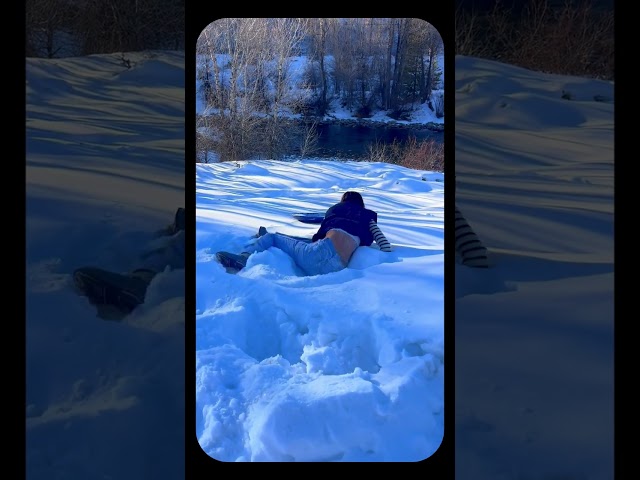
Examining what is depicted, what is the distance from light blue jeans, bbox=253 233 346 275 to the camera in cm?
310

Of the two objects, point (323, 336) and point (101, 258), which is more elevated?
point (101, 258)

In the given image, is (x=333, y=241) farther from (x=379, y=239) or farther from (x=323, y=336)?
(x=323, y=336)

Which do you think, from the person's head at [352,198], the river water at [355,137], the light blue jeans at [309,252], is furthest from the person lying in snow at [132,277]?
the river water at [355,137]

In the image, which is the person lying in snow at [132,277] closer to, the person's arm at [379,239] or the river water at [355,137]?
the person's arm at [379,239]

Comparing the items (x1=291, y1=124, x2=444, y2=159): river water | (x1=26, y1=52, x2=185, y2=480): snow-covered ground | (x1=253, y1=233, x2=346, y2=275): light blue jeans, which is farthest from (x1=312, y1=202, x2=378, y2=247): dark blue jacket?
(x1=26, y1=52, x2=185, y2=480): snow-covered ground

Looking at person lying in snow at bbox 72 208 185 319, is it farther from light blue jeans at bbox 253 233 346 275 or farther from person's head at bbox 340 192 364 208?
person's head at bbox 340 192 364 208

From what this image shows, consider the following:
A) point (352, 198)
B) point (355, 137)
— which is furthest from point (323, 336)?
point (355, 137)

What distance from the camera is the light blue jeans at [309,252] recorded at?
3096 millimetres

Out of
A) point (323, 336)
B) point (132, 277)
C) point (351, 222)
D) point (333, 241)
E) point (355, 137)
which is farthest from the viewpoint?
point (355, 137)

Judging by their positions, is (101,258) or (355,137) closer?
(101,258)

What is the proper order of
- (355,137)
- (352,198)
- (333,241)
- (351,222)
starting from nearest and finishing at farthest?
(333,241), (351,222), (352,198), (355,137)

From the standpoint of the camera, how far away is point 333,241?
3143 millimetres

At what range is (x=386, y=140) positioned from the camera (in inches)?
180

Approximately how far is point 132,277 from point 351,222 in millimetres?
1900
